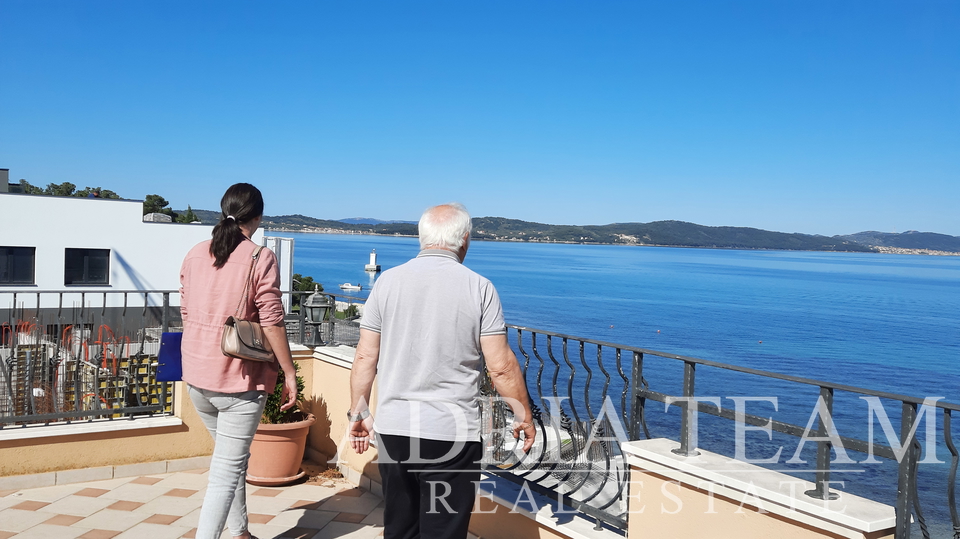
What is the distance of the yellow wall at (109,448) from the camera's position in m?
4.10

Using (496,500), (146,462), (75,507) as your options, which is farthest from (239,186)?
(146,462)

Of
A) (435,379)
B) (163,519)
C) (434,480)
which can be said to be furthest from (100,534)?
(435,379)

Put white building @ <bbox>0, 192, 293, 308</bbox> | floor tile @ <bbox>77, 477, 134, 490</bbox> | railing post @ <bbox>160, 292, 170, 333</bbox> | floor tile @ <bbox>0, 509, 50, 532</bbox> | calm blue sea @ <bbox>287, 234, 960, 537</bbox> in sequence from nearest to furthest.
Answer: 1. floor tile @ <bbox>0, 509, 50, 532</bbox>
2. floor tile @ <bbox>77, 477, 134, 490</bbox>
3. railing post @ <bbox>160, 292, 170, 333</bbox>
4. calm blue sea @ <bbox>287, 234, 960, 537</bbox>
5. white building @ <bbox>0, 192, 293, 308</bbox>

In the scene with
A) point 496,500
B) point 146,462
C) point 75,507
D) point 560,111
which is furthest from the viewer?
point 560,111

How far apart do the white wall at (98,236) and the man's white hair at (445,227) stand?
36.8m

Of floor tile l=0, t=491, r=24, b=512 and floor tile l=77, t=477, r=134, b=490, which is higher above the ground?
floor tile l=0, t=491, r=24, b=512

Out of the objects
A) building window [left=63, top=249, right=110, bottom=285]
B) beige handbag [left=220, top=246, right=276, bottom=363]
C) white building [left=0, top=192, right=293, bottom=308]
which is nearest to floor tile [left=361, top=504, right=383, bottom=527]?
beige handbag [left=220, top=246, right=276, bottom=363]

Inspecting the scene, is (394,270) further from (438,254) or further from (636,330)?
(636,330)

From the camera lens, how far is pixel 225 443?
275 centimetres

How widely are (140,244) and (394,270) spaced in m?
39.6

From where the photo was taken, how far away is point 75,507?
3.82 m

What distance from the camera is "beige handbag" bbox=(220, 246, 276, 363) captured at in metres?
2.62

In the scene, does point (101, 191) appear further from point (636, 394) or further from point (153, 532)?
point (636, 394)

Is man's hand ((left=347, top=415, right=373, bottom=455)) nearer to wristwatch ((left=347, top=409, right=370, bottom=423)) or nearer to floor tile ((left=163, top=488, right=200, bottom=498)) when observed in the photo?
wristwatch ((left=347, top=409, right=370, bottom=423))
